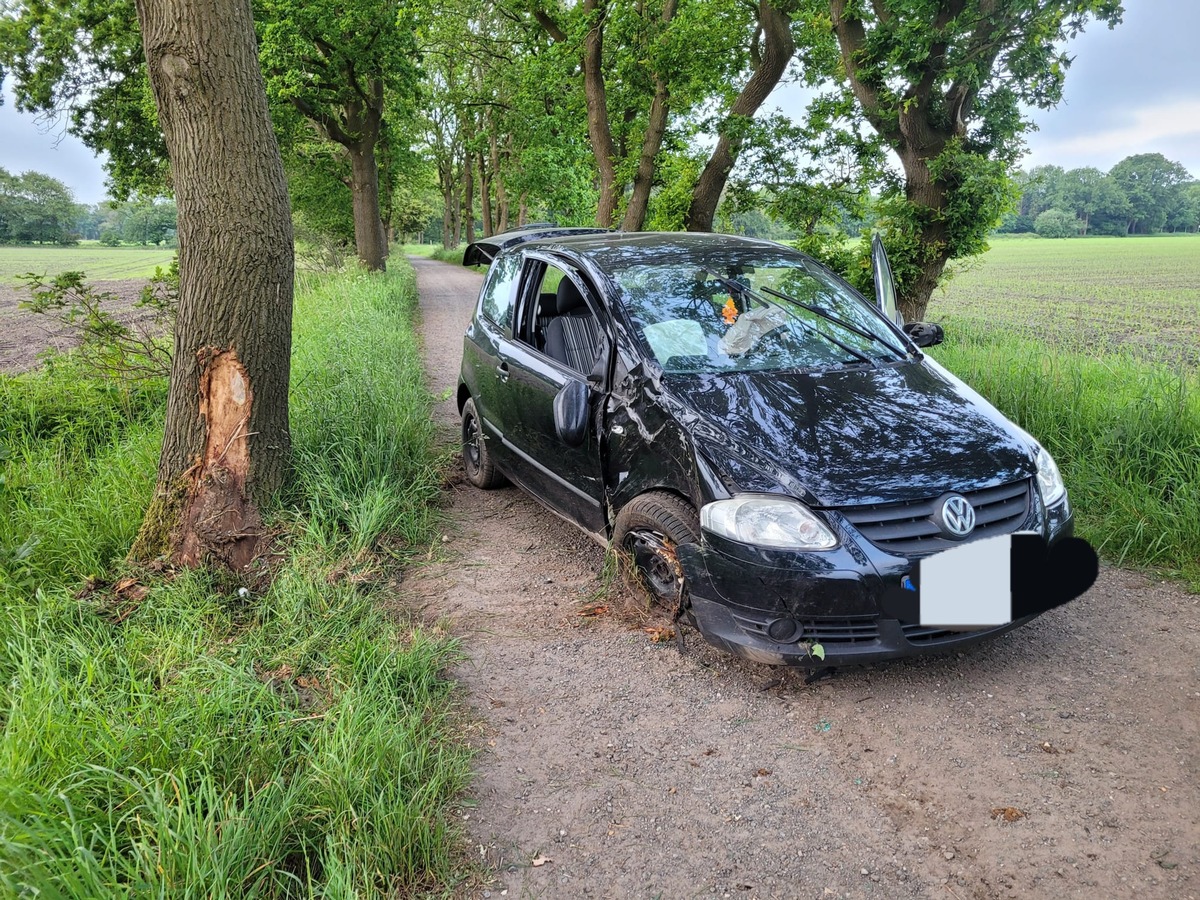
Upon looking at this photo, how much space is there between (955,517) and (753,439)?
0.82m

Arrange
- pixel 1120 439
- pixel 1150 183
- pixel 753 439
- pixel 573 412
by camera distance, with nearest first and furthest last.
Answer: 1. pixel 753 439
2. pixel 573 412
3. pixel 1120 439
4. pixel 1150 183

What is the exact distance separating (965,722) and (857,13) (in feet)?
29.0

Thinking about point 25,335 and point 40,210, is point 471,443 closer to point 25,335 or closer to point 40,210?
point 25,335

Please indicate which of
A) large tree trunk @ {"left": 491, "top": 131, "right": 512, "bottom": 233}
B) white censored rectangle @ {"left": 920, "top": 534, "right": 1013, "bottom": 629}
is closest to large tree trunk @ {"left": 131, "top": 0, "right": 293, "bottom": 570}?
white censored rectangle @ {"left": 920, "top": 534, "right": 1013, "bottom": 629}

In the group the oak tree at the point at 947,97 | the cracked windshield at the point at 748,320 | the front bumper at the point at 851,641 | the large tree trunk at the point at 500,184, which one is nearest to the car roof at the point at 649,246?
the cracked windshield at the point at 748,320

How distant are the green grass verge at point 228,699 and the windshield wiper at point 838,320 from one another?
8.50 ft

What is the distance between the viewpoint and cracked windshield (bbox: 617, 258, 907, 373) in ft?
12.5

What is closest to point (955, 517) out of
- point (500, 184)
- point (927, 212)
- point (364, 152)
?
point (927, 212)

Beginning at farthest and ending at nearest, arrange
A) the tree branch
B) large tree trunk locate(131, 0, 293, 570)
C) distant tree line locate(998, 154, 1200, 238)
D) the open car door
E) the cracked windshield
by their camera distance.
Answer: distant tree line locate(998, 154, 1200, 238) < the tree branch < the open car door < large tree trunk locate(131, 0, 293, 570) < the cracked windshield

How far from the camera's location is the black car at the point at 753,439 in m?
2.91

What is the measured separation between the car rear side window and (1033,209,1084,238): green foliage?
4175 centimetres

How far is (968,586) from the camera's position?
2885 millimetres

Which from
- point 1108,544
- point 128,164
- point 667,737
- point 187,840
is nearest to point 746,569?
point 667,737

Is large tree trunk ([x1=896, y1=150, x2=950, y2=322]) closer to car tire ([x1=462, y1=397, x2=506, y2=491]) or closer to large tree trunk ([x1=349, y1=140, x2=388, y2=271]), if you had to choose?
car tire ([x1=462, y1=397, x2=506, y2=491])
